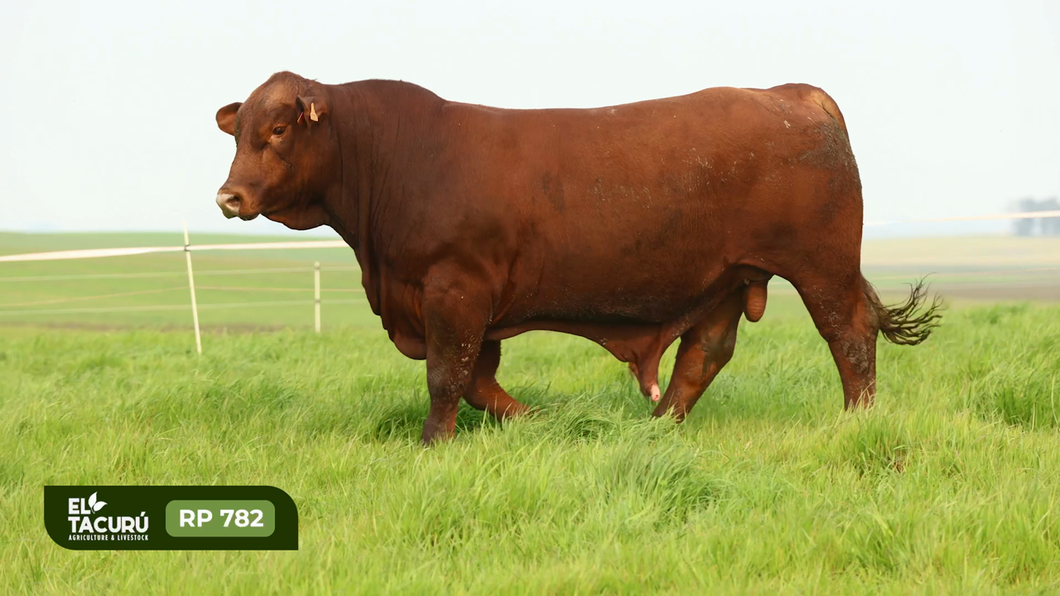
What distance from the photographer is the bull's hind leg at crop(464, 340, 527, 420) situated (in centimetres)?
546

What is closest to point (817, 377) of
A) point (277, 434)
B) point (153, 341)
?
point (277, 434)

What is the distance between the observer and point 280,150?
4.98 m

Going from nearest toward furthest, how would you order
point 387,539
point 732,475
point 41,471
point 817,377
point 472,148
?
point 387,539
point 732,475
point 41,471
point 472,148
point 817,377

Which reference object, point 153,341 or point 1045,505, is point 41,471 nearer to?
point 1045,505

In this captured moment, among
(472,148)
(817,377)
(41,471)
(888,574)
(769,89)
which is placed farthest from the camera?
(817,377)

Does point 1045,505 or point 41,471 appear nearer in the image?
point 1045,505

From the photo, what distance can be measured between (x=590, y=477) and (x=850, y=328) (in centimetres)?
213

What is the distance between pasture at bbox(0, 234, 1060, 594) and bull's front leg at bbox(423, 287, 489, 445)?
18cm

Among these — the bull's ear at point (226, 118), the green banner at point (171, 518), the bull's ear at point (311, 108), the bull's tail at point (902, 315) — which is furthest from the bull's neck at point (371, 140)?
the bull's tail at point (902, 315)

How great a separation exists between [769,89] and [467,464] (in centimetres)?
271

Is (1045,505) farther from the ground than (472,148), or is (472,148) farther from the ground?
(472,148)

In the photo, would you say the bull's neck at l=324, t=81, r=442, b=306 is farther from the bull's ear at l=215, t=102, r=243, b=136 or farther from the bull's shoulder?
the bull's shoulder

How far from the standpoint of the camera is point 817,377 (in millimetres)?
6727

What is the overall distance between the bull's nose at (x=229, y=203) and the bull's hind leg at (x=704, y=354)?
247 cm
